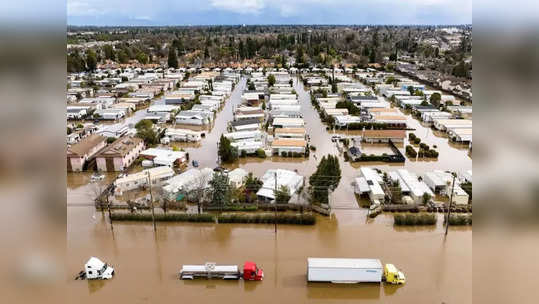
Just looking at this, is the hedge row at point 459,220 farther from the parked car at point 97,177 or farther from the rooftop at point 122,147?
the parked car at point 97,177

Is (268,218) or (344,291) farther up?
(268,218)

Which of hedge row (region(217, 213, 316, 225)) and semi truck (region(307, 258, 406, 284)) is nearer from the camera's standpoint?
semi truck (region(307, 258, 406, 284))

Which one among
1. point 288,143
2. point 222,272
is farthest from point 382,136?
point 222,272

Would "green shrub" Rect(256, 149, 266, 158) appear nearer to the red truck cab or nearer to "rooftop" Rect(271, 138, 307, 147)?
"rooftop" Rect(271, 138, 307, 147)

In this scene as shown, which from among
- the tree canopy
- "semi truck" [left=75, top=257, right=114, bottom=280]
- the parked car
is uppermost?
the tree canopy

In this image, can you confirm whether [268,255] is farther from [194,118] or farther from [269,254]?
[194,118]

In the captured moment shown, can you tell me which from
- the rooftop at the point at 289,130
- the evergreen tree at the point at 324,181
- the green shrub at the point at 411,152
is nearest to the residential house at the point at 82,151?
the rooftop at the point at 289,130

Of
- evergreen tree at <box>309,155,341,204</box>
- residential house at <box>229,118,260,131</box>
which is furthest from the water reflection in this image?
residential house at <box>229,118,260,131</box>
